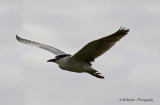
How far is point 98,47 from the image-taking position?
16594mm

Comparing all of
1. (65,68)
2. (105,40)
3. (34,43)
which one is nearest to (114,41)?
(105,40)

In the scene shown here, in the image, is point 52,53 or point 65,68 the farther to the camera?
point 52,53

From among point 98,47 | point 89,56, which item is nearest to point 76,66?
point 89,56

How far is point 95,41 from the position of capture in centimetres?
1599

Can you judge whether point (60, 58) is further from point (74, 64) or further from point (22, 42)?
point (22, 42)

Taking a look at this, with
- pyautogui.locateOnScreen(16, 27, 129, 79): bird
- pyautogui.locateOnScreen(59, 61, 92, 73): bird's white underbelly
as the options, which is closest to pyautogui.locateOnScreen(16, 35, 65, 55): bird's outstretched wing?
pyautogui.locateOnScreen(16, 27, 129, 79): bird

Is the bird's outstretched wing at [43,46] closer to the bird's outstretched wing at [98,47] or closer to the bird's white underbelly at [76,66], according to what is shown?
the bird's white underbelly at [76,66]

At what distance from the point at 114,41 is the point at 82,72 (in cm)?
135

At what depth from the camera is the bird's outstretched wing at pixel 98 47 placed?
53.4ft

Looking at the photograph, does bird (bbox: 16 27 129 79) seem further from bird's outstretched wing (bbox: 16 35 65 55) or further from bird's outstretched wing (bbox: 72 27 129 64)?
bird's outstretched wing (bbox: 16 35 65 55)

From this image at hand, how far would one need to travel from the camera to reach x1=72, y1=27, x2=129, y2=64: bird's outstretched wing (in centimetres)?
1628

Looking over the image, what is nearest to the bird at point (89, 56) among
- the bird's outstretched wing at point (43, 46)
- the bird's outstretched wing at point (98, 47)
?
the bird's outstretched wing at point (98, 47)

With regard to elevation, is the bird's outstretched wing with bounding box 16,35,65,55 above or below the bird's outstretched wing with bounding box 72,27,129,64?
above

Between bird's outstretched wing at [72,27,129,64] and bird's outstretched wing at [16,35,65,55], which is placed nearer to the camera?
bird's outstretched wing at [72,27,129,64]
